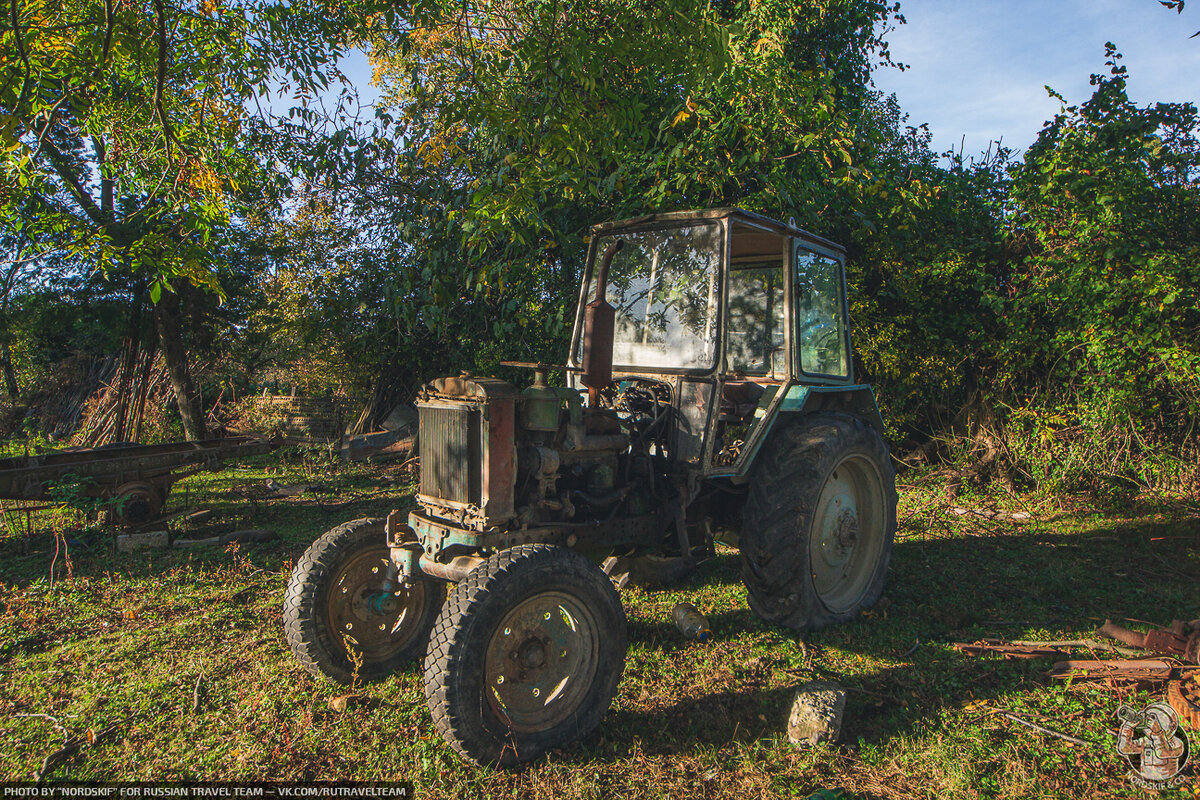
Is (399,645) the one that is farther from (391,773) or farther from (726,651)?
(726,651)

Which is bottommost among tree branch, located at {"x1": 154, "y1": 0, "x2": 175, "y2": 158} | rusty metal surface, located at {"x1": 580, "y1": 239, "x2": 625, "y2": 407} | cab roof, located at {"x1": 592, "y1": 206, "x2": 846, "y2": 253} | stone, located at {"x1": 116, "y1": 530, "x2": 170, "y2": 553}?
stone, located at {"x1": 116, "y1": 530, "x2": 170, "y2": 553}

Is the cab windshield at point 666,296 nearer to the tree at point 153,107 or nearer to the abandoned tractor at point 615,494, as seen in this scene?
the abandoned tractor at point 615,494

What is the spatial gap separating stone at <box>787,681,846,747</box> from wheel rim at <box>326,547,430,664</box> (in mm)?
1852

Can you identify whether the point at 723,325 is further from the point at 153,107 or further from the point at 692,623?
the point at 153,107

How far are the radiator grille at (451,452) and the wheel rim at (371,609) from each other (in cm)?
49

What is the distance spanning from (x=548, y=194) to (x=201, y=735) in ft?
18.3

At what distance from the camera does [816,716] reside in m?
2.73

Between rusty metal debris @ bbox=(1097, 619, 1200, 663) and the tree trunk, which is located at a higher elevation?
the tree trunk

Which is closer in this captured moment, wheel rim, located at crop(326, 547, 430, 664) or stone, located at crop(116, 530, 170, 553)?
wheel rim, located at crop(326, 547, 430, 664)

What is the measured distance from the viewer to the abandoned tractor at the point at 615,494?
267cm

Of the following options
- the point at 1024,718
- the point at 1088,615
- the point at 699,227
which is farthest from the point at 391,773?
the point at 1088,615

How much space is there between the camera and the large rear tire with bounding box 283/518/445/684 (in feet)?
10.2

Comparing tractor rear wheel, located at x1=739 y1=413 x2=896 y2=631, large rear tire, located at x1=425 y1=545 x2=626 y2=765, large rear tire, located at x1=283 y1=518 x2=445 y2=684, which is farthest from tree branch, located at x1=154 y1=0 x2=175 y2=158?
tractor rear wheel, located at x1=739 y1=413 x2=896 y2=631

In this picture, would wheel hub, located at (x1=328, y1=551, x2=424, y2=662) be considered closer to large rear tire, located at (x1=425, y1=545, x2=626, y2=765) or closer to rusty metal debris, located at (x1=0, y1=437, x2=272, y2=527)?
large rear tire, located at (x1=425, y1=545, x2=626, y2=765)
